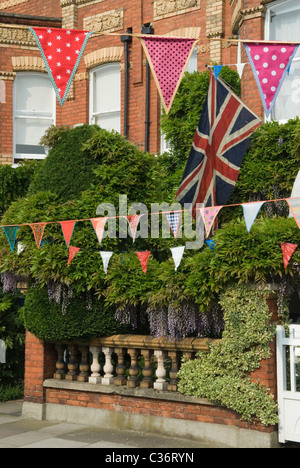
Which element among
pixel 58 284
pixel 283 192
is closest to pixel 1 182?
pixel 58 284

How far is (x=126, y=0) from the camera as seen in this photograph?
16.2m

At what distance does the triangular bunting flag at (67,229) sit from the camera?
9.77m

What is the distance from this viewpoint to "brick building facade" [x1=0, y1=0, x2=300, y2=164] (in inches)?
576

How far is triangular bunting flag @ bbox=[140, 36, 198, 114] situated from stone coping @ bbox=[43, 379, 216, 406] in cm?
391

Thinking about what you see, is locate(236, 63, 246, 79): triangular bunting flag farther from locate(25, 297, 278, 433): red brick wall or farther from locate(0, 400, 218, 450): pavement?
locate(0, 400, 218, 450): pavement

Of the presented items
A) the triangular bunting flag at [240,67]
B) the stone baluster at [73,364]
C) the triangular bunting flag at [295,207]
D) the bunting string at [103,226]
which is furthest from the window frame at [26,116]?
the triangular bunting flag at [295,207]

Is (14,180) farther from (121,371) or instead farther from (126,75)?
(121,371)

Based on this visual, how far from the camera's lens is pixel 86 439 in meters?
9.06

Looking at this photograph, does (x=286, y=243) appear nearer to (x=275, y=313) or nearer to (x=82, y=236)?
(x=275, y=313)

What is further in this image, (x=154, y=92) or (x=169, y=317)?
(x=154, y=92)

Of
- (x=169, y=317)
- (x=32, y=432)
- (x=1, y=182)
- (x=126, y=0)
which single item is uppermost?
(x=126, y=0)

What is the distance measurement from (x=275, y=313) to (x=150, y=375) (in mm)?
2196

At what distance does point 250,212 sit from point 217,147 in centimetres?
302

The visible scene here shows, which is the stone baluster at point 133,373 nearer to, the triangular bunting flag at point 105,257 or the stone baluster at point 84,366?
the stone baluster at point 84,366
